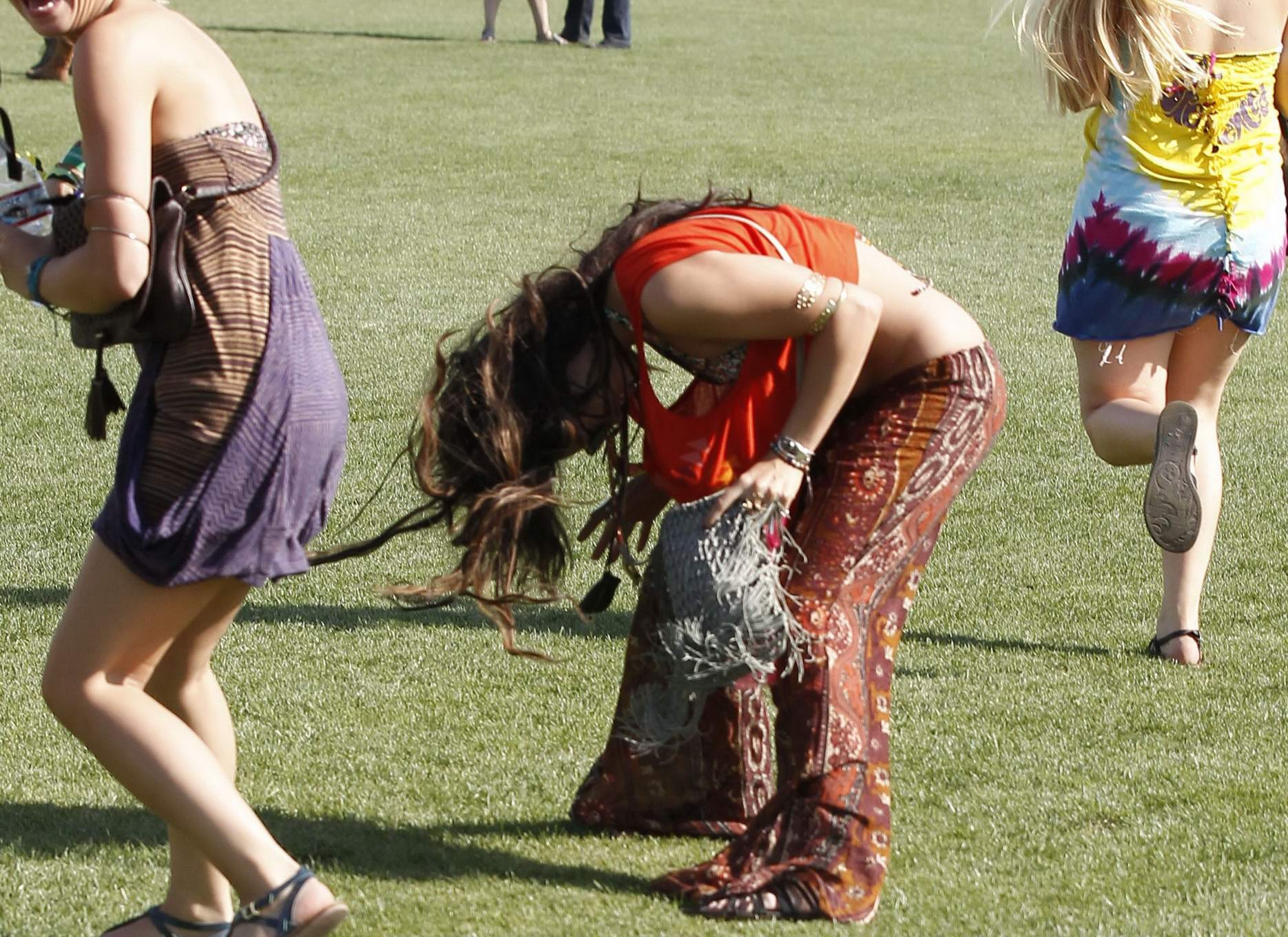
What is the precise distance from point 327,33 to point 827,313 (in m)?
18.3

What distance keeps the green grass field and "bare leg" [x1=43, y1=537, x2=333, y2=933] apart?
20.4 inches

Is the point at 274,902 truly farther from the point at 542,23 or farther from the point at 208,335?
the point at 542,23

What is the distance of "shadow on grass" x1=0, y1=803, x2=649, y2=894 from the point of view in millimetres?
3705

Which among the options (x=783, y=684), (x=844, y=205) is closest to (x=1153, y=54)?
(x=783, y=684)

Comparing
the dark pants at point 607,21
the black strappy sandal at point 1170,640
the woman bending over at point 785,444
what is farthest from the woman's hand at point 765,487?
the dark pants at point 607,21

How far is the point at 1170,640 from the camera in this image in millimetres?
5000

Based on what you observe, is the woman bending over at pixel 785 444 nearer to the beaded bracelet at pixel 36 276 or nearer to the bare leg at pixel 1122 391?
the beaded bracelet at pixel 36 276

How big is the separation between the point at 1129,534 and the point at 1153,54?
198cm

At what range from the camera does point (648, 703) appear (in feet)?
11.8

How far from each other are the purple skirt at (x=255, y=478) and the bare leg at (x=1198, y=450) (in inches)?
103

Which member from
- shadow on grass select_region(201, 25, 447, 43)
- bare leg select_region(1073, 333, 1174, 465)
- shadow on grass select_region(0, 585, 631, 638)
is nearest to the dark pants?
shadow on grass select_region(201, 25, 447, 43)

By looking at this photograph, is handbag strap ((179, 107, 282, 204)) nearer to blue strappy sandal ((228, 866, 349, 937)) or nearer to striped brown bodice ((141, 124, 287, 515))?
striped brown bodice ((141, 124, 287, 515))

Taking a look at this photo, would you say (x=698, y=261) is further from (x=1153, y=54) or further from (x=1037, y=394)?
(x=1037, y=394)

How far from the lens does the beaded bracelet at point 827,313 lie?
320cm
